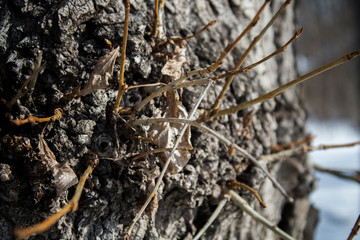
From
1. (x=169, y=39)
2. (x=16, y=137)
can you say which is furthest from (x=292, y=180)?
(x=16, y=137)

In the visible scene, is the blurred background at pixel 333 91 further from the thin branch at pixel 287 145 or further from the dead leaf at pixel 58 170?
the dead leaf at pixel 58 170

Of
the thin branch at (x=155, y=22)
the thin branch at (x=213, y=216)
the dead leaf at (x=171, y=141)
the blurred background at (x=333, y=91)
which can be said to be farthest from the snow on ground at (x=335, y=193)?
the thin branch at (x=155, y=22)

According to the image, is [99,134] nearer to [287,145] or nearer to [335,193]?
[287,145]

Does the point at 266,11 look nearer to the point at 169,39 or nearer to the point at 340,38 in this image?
the point at 169,39

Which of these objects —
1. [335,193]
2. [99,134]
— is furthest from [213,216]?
[335,193]

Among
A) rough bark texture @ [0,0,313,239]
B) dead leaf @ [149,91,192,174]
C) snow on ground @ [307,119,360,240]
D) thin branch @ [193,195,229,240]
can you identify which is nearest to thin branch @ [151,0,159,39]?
rough bark texture @ [0,0,313,239]

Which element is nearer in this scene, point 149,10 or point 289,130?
point 149,10
